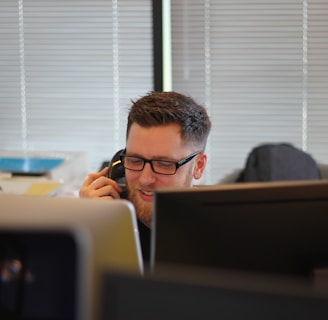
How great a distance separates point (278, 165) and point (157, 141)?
1.26 metres

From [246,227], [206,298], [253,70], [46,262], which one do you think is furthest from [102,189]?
[253,70]

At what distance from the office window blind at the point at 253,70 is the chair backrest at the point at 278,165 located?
0.47 meters

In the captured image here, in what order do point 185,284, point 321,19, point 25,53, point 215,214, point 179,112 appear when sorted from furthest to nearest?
1. point 25,53
2. point 321,19
3. point 179,112
4. point 215,214
5. point 185,284

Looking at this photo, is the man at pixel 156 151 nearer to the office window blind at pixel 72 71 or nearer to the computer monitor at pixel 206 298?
the computer monitor at pixel 206 298

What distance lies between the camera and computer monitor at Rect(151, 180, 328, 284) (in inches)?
52.2

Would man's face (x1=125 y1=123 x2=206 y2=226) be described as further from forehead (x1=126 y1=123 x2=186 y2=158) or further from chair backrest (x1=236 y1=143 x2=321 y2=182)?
chair backrest (x1=236 y1=143 x2=321 y2=182)

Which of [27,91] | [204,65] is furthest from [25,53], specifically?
[204,65]

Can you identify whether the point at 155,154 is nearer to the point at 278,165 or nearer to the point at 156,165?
the point at 156,165

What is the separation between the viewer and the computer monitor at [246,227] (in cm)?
133

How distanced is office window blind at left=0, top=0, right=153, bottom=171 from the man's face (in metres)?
1.66

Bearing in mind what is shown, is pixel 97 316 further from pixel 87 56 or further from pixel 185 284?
pixel 87 56

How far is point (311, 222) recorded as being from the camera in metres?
1.38

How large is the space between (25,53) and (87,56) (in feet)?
1.18

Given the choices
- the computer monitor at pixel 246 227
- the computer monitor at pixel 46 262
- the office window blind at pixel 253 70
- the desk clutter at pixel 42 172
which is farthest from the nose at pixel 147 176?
the office window blind at pixel 253 70
